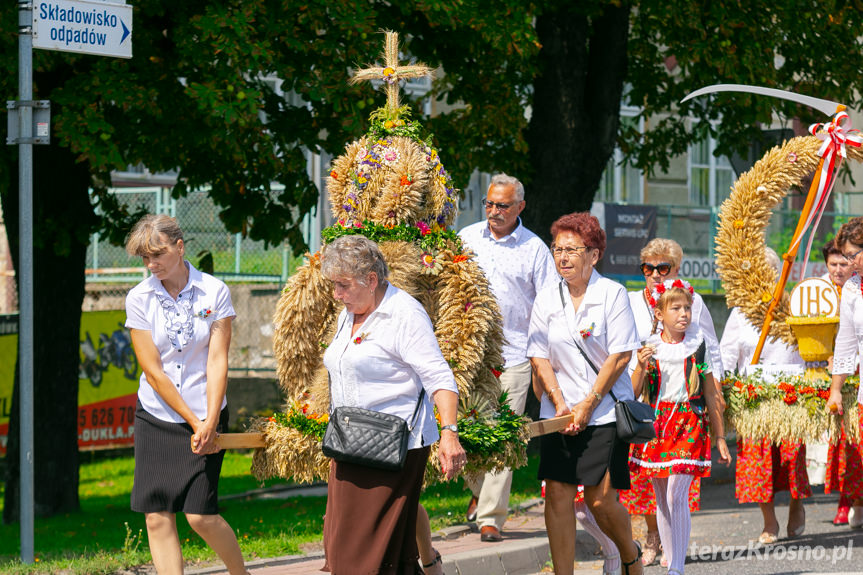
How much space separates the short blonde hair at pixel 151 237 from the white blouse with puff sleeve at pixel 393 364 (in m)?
1.13

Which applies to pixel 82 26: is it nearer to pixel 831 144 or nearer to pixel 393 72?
pixel 393 72

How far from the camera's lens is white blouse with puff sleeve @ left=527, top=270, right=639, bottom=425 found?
21.6 feet

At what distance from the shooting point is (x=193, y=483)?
6.08m

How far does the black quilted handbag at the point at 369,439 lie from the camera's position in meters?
5.22

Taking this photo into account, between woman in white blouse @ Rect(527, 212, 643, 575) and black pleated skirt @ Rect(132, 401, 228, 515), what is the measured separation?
173 centimetres

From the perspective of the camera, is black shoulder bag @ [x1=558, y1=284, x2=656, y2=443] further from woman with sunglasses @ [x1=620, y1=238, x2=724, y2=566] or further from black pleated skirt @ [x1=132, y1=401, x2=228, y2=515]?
black pleated skirt @ [x1=132, y1=401, x2=228, y2=515]

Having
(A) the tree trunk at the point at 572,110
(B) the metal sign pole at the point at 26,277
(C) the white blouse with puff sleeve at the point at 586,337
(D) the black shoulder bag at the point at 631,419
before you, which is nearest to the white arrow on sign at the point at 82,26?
(B) the metal sign pole at the point at 26,277

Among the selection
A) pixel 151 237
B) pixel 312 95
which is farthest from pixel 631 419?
pixel 312 95

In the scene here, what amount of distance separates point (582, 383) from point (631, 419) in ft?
1.01

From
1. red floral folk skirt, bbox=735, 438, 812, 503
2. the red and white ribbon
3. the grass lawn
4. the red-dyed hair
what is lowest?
the grass lawn

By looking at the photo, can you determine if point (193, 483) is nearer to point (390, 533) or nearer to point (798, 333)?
point (390, 533)

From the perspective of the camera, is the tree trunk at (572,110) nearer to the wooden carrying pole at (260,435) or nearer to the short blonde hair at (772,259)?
the short blonde hair at (772,259)

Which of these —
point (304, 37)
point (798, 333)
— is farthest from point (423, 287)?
point (304, 37)

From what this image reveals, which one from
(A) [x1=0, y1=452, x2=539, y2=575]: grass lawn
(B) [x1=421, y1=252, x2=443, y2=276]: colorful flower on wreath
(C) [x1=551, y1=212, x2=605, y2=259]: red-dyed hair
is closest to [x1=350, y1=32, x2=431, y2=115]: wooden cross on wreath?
(B) [x1=421, y1=252, x2=443, y2=276]: colorful flower on wreath
